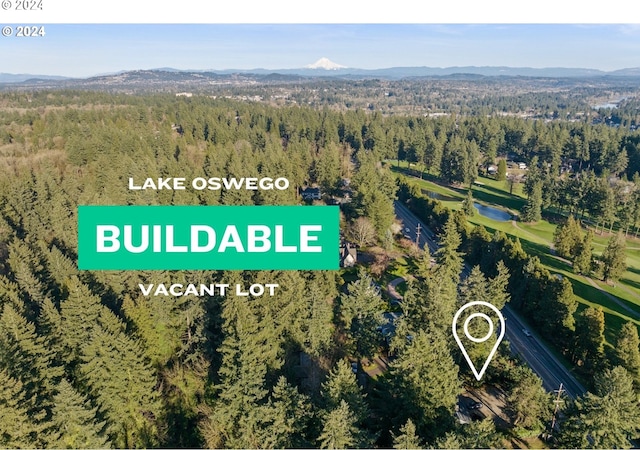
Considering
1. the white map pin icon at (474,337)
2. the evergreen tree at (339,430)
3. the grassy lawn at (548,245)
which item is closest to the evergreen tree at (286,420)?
the evergreen tree at (339,430)

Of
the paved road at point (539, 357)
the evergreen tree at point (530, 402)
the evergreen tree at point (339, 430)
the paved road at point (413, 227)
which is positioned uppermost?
the paved road at point (413, 227)

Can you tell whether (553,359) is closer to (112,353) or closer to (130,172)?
(112,353)

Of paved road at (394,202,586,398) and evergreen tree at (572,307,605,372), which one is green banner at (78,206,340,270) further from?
evergreen tree at (572,307,605,372)

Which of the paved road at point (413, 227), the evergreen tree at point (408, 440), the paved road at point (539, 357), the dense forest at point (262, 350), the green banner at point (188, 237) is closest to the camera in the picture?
the evergreen tree at point (408, 440)

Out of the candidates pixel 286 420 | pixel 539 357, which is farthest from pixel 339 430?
pixel 539 357

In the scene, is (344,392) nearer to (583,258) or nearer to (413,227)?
(583,258)

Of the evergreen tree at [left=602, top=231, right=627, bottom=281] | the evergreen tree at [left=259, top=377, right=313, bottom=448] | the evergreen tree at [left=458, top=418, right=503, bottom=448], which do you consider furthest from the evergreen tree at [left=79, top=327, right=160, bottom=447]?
the evergreen tree at [left=602, top=231, right=627, bottom=281]

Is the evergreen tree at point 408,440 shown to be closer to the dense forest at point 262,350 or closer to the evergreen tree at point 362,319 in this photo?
the dense forest at point 262,350
